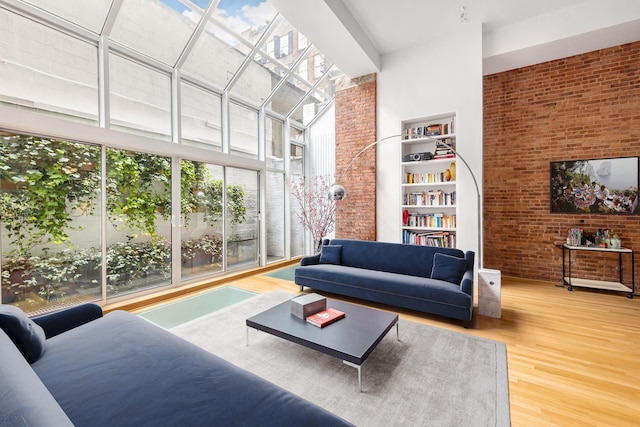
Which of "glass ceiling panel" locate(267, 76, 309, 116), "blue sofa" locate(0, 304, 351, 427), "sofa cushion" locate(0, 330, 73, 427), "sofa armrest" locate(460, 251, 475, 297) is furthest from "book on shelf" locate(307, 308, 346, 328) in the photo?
"glass ceiling panel" locate(267, 76, 309, 116)

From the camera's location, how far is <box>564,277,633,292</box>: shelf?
4195 millimetres

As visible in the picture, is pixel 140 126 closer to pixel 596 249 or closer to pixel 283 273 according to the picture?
pixel 283 273

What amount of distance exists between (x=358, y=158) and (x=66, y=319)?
504 cm

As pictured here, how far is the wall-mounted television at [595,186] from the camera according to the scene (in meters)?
4.35

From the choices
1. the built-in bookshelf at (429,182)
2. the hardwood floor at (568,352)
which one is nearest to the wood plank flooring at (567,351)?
A: the hardwood floor at (568,352)

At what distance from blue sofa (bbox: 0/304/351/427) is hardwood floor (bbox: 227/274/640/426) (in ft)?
5.43

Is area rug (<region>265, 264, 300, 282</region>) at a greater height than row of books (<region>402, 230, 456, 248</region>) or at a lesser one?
lesser

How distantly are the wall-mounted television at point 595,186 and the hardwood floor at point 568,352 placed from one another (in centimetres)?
132

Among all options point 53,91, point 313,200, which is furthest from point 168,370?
point 313,200

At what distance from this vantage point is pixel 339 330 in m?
2.43

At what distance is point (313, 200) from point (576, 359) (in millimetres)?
4926

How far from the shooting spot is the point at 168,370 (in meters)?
1.58

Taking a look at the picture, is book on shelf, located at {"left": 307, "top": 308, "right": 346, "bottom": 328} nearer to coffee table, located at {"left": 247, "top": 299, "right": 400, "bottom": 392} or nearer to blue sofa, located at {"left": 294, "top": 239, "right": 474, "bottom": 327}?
coffee table, located at {"left": 247, "top": 299, "right": 400, "bottom": 392}

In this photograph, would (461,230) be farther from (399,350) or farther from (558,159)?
(399,350)
